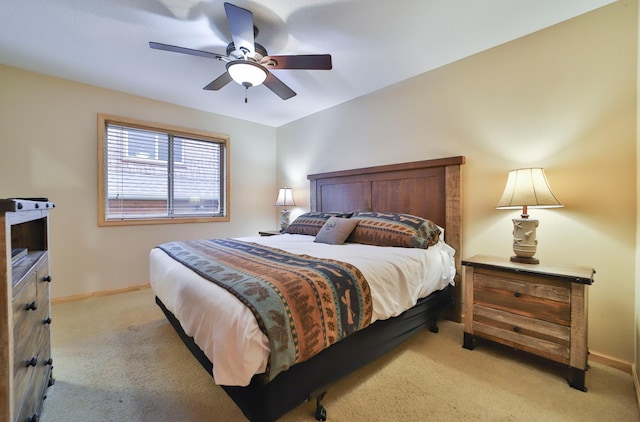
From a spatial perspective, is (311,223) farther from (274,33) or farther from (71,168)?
(71,168)

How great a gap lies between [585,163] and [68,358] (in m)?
3.96

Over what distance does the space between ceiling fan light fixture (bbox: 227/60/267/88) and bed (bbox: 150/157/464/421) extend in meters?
1.32

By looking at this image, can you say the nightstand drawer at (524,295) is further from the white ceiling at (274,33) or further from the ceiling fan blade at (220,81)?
the ceiling fan blade at (220,81)

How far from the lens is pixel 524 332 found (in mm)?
1785

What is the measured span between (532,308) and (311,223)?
2.13 m

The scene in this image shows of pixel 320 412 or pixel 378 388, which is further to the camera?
pixel 378 388

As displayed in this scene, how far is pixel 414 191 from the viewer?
2.83 metres

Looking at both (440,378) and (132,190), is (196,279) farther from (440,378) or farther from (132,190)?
(132,190)

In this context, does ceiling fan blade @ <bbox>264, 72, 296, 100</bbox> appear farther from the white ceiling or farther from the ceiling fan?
the white ceiling

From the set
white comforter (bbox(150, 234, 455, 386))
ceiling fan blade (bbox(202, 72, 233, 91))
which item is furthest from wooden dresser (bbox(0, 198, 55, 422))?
ceiling fan blade (bbox(202, 72, 233, 91))

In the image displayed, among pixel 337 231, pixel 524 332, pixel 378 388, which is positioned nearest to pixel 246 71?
pixel 337 231

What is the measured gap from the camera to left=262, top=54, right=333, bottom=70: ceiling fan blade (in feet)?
6.33

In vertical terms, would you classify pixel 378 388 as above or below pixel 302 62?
below

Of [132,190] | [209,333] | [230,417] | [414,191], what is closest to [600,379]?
[414,191]
